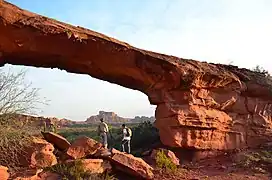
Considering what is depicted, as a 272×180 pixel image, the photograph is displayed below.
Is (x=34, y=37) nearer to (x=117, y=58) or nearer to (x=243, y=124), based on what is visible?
(x=117, y=58)

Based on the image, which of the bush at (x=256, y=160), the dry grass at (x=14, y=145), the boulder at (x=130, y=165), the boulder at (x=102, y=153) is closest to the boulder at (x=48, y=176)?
the dry grass at (x=14, y=145)

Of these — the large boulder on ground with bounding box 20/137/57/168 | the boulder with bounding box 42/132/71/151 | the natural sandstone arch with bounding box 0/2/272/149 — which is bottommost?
the large boulder on ground with bounding box 20/137/57/168

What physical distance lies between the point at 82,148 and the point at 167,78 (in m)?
4.34

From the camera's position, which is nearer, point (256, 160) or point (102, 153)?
point (102, 153)

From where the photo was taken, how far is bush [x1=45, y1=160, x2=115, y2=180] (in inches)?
404

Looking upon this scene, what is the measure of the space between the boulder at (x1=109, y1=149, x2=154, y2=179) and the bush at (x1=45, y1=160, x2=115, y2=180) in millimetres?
611

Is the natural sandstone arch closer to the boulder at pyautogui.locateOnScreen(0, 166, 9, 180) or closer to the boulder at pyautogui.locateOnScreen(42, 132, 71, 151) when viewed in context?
the boulder at pyautogui.locateOnScreen(42, 132, 71, 151)

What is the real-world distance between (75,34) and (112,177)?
4342mm

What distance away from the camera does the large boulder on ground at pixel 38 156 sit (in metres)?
10.6

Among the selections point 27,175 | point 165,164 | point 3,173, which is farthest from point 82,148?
point 3,173

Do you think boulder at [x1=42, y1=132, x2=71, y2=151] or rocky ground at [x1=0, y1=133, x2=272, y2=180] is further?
boulder at [x1=42, y1=132, x2=71, y2=151]

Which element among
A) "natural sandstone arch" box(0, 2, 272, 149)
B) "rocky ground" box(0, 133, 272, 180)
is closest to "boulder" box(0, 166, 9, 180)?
"rocky ground" box(0, 133, 272, 180)

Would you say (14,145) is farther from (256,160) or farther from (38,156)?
(256,160)

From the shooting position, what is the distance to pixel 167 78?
14.2 metres
